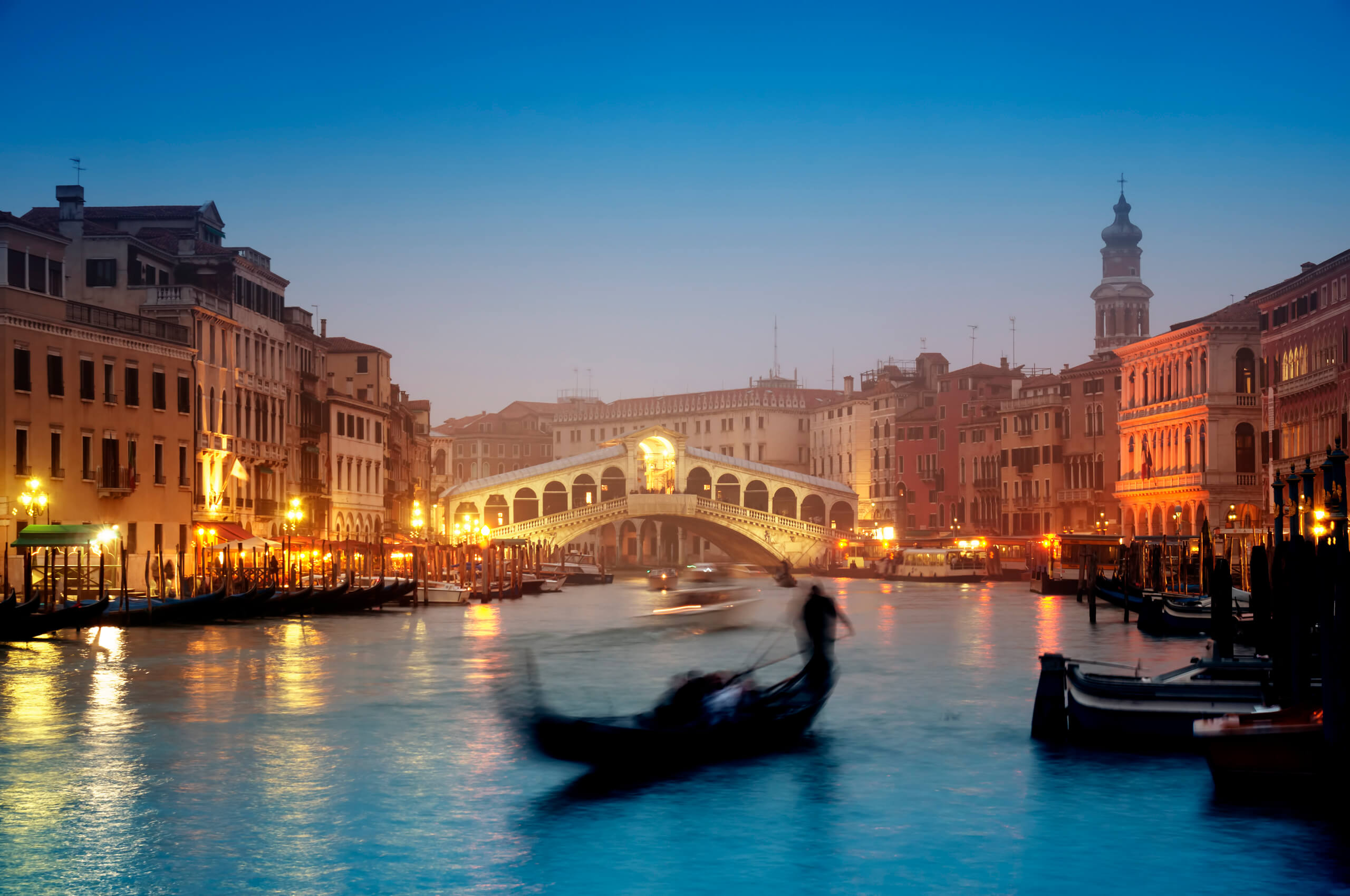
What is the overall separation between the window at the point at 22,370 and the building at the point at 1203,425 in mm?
29455

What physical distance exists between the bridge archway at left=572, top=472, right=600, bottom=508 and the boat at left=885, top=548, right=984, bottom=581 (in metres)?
14.1

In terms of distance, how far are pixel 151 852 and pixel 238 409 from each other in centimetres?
2980

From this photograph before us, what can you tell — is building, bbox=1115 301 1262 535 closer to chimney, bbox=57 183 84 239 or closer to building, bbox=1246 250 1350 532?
building, bbox=1246 250 1350 532

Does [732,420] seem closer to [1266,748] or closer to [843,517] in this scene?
[843,517]

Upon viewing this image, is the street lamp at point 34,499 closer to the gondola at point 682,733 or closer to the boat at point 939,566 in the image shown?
the gondola at point 682,733

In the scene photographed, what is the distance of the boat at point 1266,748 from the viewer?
11094 millimetres

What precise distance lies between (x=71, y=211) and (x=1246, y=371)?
30.4m

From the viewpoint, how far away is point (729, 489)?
71562 mm

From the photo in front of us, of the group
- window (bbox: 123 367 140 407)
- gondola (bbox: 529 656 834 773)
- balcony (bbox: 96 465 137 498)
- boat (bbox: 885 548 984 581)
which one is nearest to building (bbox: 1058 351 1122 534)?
boat (bbox: 885 548 984 581)

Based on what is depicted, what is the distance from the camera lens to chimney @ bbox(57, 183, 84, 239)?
35.0 meters

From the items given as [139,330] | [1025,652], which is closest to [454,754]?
[1025,652]

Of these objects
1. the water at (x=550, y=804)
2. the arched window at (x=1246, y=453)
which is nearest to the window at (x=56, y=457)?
the water at (x=550, y=804)

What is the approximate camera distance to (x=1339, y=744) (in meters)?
11.0

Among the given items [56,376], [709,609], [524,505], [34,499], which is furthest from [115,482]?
[524,505]
